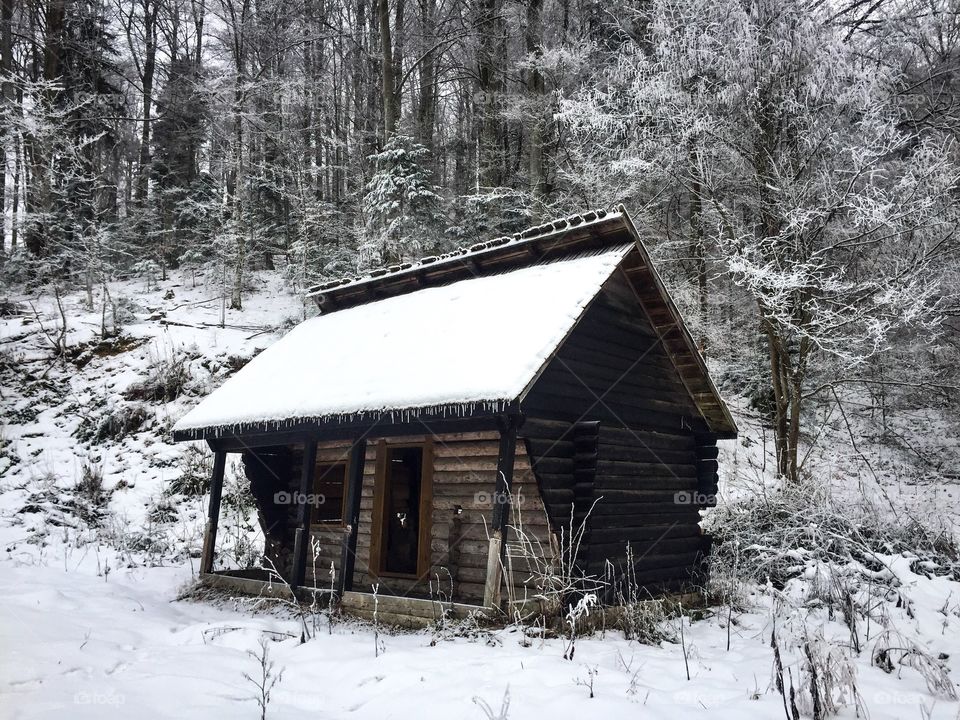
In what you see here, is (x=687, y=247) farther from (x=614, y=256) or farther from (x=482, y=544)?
(x=482, y=544)

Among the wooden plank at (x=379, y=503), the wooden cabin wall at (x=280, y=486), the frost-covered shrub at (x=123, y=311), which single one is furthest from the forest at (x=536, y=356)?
the wooden plank at (x=379, y=503)

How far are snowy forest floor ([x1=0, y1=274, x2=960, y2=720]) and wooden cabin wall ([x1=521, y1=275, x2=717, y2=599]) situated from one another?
1.19 m

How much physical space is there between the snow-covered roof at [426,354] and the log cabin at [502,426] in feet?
0.12

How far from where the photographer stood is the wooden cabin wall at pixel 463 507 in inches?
356

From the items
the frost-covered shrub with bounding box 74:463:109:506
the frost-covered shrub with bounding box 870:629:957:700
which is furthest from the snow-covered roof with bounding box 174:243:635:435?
the frost-covered shrub with bounding box 74:463:109:506

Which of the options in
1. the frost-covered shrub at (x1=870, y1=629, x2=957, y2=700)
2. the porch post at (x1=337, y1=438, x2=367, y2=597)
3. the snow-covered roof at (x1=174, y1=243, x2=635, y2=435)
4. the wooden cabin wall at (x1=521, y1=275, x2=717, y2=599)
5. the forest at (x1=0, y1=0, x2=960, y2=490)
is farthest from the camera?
the forest at (x1=0, y1=0, x2=960, y2=490)

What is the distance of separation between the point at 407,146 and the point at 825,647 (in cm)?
1802

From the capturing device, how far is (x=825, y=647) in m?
4.96

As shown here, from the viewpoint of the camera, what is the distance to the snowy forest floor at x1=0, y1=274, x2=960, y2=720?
5.21 metres

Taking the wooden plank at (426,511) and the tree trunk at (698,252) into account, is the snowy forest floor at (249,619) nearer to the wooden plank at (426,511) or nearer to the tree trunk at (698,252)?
the wooden plank at (426,511)

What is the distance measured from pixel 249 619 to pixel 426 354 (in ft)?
14.2

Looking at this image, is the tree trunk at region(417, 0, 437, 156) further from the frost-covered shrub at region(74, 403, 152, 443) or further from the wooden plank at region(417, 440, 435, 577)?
the wooden plank at region(417, 440, 435, 577)

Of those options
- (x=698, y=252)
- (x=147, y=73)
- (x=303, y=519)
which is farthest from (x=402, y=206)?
(x=147, y=73)

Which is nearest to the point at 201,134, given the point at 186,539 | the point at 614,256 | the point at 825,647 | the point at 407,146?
the point at 407,146
